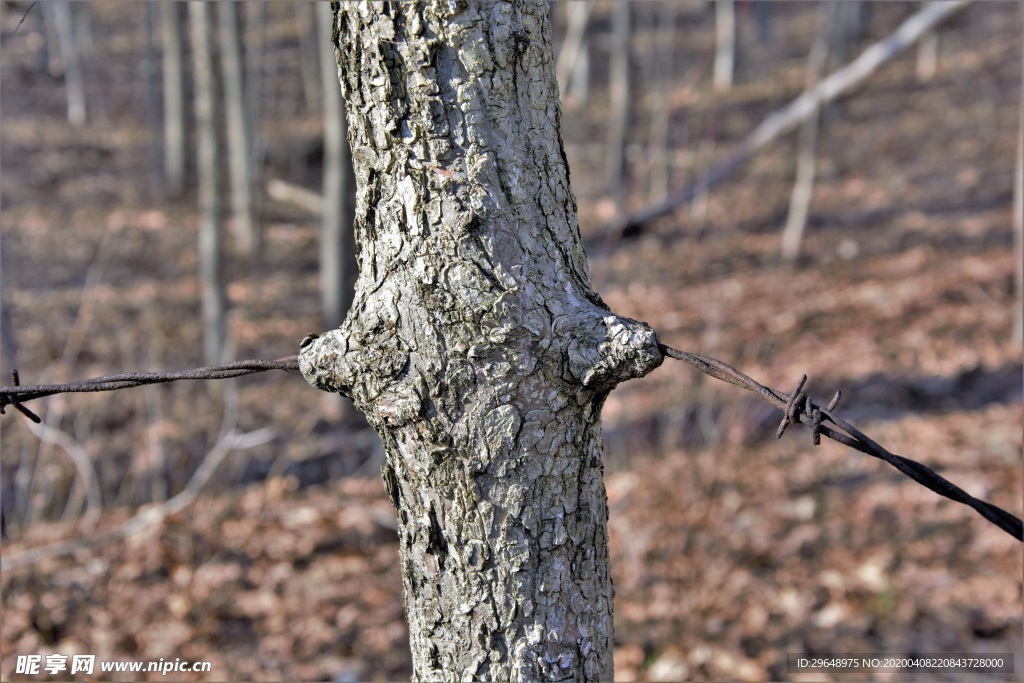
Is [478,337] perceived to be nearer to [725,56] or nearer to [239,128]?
[239,128]

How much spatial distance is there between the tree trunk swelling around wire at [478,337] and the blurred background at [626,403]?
5.66 ft

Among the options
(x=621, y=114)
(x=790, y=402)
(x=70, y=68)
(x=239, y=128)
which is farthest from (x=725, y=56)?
(x=790, y=402)

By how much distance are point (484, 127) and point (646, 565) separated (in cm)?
390

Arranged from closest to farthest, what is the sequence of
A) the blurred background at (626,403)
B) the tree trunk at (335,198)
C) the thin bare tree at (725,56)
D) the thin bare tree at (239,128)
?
the blurred background at (626,403) < the tree trunk at (335,198) < the thin bare tree at (239,128) < the thin bare tree at (725,56)

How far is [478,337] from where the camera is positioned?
100 cm

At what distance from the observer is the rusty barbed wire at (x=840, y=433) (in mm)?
946

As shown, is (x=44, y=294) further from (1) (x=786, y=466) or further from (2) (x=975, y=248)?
(2) (x=975, y=248)

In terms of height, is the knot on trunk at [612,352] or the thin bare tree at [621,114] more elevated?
the thin bare tree at [621,114]

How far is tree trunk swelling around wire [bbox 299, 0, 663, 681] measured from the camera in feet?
3.14

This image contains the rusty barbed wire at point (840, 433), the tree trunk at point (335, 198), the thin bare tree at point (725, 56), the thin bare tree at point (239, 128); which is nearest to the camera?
the rusty barbed wire at point (840, 433)

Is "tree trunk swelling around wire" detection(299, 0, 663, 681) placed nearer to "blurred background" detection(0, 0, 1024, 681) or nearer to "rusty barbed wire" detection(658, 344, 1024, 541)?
"rusty barbed wire" detection(658, 344, 1024, 541)

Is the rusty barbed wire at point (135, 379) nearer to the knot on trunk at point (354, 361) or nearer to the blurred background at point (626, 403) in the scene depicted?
the knot on trunk at point (354, 361)

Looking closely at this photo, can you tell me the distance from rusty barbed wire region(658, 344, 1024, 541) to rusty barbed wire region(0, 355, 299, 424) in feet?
2.08

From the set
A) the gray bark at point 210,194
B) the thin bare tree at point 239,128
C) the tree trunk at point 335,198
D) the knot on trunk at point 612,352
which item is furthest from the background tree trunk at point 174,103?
the knot on trunk at point 612,352
